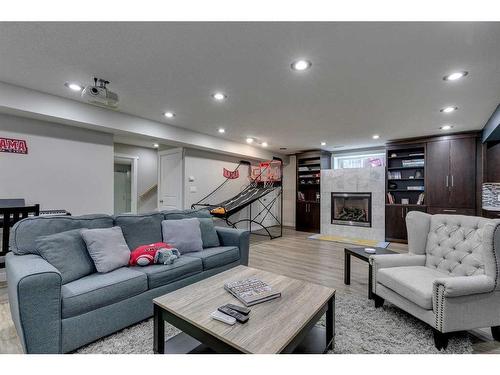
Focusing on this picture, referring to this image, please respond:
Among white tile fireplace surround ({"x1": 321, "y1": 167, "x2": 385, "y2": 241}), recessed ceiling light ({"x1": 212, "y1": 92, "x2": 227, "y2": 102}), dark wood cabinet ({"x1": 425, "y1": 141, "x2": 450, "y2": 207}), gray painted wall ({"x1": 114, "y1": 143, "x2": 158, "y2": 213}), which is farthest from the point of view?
gray painted wall ({"x1": 114, "y1": 143, "x2": 158, "y2": 213})

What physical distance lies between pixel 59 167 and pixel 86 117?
87 centimetres

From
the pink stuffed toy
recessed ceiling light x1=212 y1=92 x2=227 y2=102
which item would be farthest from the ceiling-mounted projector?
the pink stuffed toy

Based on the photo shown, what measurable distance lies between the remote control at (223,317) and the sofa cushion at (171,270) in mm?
986

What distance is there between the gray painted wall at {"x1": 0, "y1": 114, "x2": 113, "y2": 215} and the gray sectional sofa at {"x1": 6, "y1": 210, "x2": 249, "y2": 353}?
1734 mm

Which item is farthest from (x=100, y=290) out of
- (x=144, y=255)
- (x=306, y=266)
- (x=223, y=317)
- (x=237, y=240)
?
(x=306, y=266)

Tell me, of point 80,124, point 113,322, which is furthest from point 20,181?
point 113,322

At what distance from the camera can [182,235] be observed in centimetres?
286

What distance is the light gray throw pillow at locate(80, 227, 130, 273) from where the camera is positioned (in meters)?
2.10

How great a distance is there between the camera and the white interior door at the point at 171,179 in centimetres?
541

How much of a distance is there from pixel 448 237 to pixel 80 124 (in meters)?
4.86

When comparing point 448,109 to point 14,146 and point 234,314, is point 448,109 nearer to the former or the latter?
point 234,314

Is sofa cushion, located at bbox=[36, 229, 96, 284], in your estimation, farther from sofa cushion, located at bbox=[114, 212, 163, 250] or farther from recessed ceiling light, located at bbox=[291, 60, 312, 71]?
recessed ceiling light, located at bbox=[291, 60, 312, 71]

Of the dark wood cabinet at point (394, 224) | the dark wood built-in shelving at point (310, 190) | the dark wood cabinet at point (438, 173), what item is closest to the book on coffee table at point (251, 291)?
the dark wood cabinet at point (394, 224)
